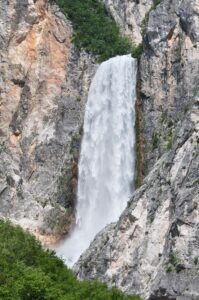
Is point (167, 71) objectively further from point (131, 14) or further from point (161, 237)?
point (131, 14)

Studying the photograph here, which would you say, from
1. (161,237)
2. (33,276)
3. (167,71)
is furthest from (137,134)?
(33,276)

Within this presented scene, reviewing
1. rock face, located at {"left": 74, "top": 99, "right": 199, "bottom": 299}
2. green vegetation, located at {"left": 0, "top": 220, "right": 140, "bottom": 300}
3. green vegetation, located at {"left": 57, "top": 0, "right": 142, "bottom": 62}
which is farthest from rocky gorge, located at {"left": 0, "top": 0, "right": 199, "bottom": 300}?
green vegetation, located at {"left": 0, "top": 220, "right": 140, "bottom": 300}

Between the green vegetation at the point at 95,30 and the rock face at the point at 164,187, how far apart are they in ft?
29.7

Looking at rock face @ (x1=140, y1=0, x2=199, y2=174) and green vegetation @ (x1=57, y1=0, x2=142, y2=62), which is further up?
green vegetation @ (x1=57, y1=0, x2=142, y2=62)

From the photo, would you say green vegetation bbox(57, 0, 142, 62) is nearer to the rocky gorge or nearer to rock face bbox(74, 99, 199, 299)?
the rocky gorge

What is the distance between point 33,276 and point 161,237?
13952 millimetres

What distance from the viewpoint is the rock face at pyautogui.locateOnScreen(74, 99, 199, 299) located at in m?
38.9

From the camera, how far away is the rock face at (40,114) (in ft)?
187

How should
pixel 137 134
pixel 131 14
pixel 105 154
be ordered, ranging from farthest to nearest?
pixel 131 14, pixel 105 154, pixel 137 134

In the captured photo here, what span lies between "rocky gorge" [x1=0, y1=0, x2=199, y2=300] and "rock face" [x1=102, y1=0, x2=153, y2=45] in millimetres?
113

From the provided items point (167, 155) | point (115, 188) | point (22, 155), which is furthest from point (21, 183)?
point (167, 155)

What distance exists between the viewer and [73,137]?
195ft

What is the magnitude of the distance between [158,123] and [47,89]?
12.9m

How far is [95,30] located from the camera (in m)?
67.7
